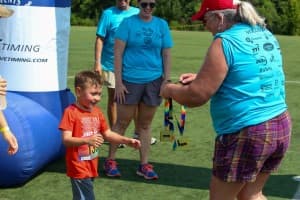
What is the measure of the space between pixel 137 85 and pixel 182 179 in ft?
3.12

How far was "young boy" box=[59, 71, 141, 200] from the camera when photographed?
163 inches

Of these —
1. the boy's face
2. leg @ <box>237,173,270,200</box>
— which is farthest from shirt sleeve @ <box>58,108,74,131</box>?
leg @ <box>237,173,270,200</box>

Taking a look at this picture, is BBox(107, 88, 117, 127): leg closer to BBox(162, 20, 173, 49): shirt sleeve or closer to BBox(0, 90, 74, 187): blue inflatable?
BBox(0, 90, 74, 187): blue inflatable

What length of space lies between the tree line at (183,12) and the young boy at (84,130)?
1300 inches

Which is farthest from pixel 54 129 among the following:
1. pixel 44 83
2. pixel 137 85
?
pixel 137 85

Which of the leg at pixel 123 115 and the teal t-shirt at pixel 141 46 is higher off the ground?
the teal t-shirt at pixel 141 46

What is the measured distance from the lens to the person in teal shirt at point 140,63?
18.2 ft

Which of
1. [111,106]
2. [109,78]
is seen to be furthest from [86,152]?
[111,106]

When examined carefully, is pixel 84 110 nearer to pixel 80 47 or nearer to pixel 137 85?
pixel 137 85

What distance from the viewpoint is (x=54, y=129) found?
5.70m

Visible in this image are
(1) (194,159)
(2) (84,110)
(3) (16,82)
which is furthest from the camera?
(1) (194,159)

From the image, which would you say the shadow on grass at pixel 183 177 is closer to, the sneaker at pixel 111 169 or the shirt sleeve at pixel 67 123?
the sneaker at pixel 111 169

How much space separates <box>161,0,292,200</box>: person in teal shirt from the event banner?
7.77ft

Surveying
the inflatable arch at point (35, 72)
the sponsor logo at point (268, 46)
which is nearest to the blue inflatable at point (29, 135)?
the inflatable arch at point (35, 72)
